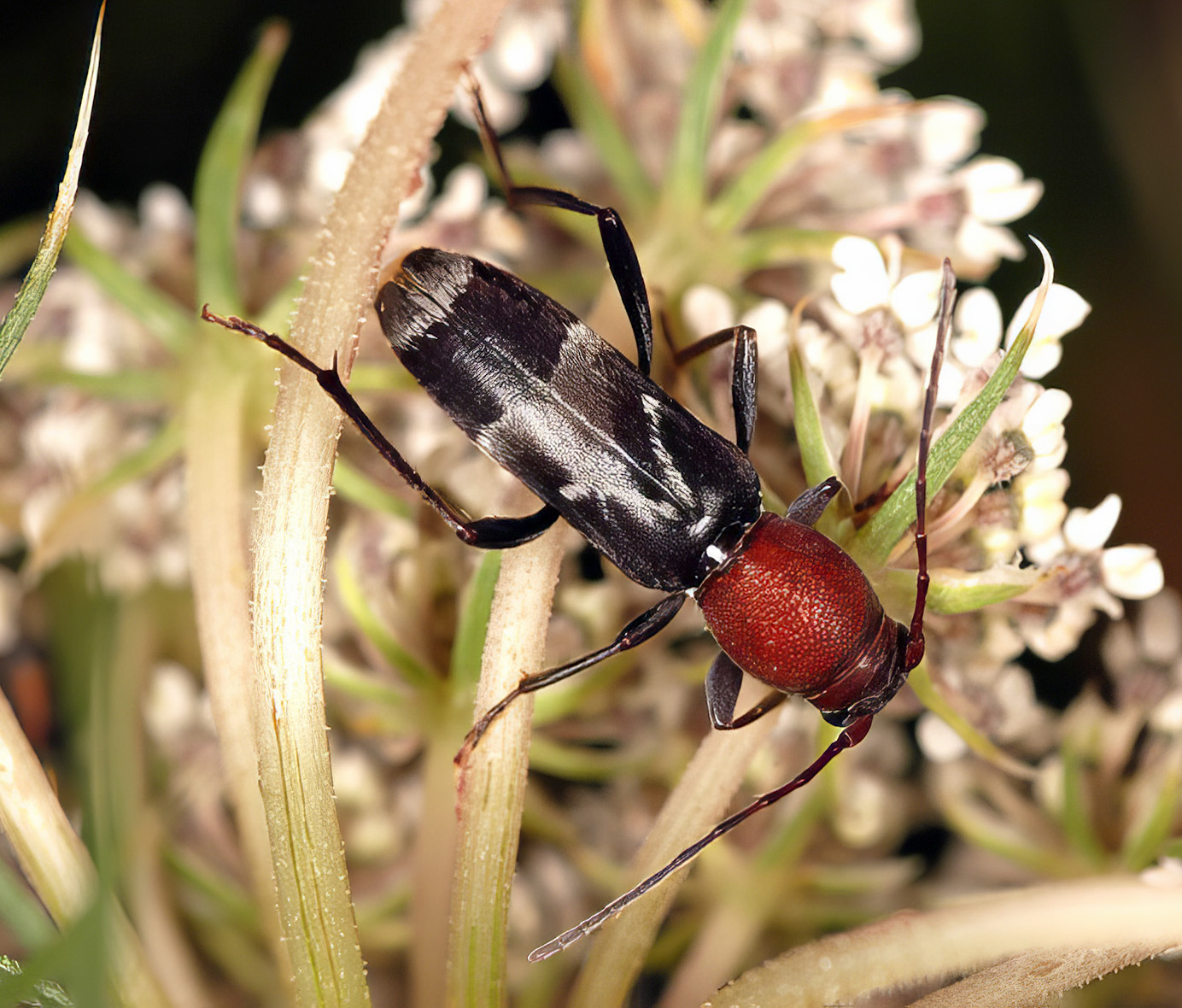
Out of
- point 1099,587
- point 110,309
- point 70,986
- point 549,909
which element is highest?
point 110,309

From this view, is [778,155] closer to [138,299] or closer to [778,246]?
[778,246]

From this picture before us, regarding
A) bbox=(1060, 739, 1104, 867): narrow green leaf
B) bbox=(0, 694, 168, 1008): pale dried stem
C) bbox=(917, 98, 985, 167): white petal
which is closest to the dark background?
bbox=(917, 98, 985, 167): white petal

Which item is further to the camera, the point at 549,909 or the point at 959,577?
the point at 549,909

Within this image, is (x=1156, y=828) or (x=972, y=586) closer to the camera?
(x=972, y=586)

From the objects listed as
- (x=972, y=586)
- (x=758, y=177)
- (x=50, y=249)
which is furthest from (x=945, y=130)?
(x=50, y=249)

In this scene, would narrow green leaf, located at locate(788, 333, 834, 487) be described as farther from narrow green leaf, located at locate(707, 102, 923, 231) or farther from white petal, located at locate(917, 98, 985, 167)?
white petal, located at locate(917, 98, 985, 167)

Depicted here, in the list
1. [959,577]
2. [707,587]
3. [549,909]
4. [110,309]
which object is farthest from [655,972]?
[110,309]

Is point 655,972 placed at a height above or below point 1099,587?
below

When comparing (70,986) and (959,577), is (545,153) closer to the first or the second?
(959,577)

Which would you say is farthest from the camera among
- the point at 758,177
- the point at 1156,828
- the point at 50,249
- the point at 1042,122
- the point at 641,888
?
the point at 1042,122
